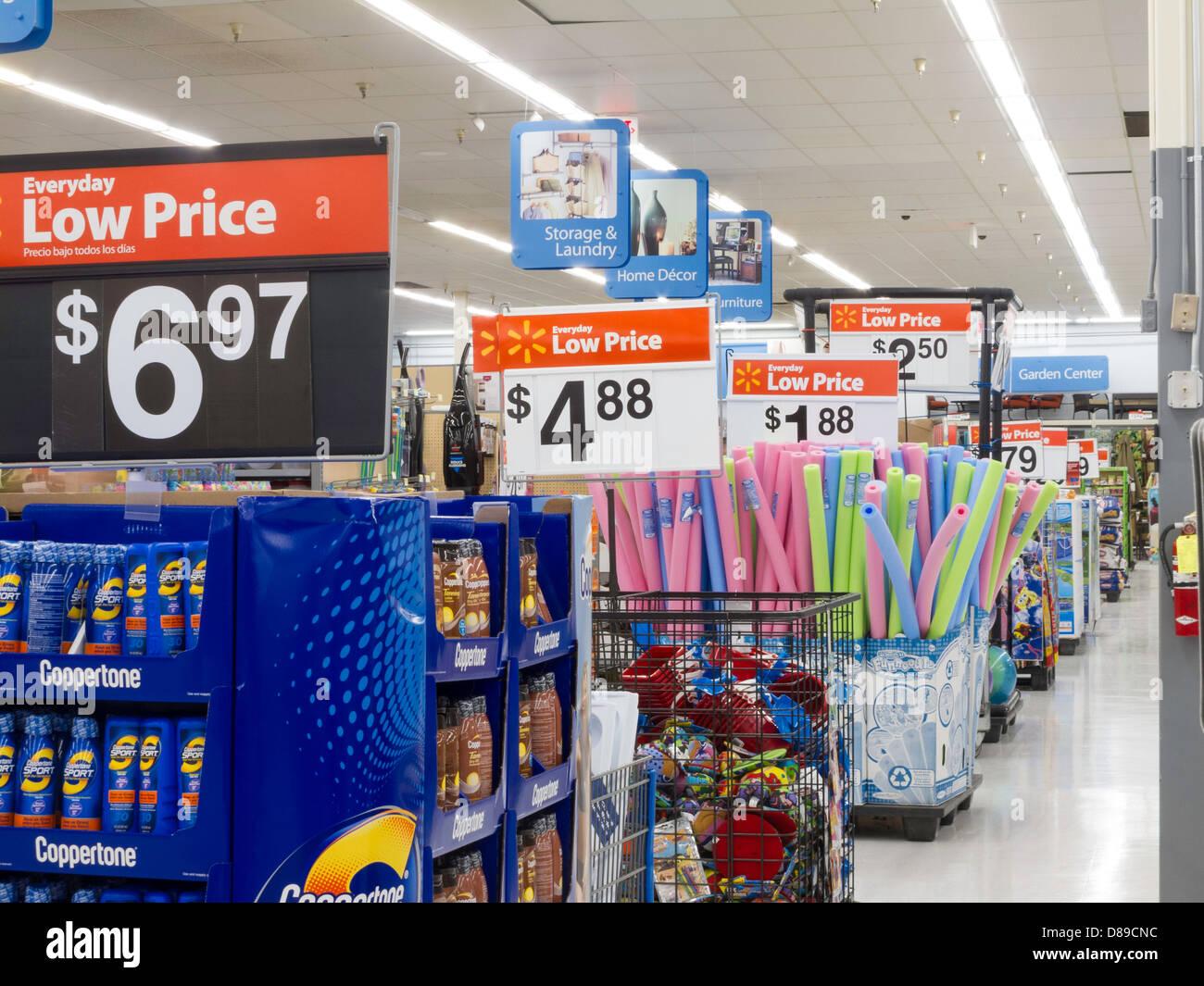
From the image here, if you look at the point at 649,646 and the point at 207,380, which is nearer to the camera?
the point at 207,380

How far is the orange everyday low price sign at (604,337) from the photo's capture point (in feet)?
15.3

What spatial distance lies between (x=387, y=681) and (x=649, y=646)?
191cm

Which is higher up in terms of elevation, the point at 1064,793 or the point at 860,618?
the point at 860,618

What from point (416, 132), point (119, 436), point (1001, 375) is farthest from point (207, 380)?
point (416, 132)

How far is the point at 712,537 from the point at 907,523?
790 millimetres

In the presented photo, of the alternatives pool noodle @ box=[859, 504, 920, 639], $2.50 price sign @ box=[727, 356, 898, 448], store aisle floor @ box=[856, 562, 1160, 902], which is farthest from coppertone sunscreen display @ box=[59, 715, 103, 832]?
$2.50 price sign @ box=[727, 356, 898, 448]

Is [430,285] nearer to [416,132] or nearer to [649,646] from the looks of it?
[416,132]

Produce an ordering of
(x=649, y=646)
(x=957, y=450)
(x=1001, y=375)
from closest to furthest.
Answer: (x=649, y=646)
(x=957, y=450)
(x=1001, y=375)

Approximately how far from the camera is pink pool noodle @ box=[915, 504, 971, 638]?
5328 mm

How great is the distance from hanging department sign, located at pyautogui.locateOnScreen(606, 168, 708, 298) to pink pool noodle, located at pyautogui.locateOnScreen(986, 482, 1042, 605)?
4471 millimetres

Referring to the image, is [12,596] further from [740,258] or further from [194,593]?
[740,258]

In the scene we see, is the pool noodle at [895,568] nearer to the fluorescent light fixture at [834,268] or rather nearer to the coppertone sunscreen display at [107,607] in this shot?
the coppertone sunscreen display at [107,607]

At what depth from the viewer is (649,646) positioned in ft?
12.1

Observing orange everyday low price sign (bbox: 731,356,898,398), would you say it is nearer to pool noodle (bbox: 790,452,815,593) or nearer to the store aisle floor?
pool noodle (bbox: 790,452,815,593)
